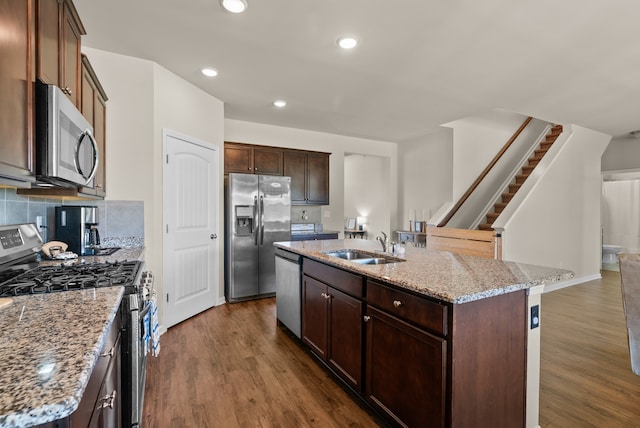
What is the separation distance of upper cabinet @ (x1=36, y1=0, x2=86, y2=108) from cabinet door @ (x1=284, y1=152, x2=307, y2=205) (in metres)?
3.25

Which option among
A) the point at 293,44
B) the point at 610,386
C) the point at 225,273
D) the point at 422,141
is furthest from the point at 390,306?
the point at 422,141

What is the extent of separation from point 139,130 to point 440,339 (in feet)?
10.3

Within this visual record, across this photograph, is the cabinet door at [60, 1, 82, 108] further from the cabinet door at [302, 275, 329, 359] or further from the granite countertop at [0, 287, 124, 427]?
the cabinet door at [302, 275, 329, 359]

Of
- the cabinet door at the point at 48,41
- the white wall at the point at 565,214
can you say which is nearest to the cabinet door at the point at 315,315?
the cabinet door at the point at 48,41

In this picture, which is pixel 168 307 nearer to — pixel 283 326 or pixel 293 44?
pixel 283 326

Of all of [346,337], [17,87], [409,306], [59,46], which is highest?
[59,46]

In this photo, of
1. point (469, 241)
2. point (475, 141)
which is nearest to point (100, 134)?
point (469, 241)

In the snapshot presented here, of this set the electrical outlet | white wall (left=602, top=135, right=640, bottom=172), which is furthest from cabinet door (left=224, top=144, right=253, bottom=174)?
white wall (left=602, top=135, right=640, bottom=172)

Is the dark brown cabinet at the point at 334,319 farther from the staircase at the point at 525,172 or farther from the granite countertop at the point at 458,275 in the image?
the staircase at the point at 525,172

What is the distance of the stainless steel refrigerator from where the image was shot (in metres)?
4.23

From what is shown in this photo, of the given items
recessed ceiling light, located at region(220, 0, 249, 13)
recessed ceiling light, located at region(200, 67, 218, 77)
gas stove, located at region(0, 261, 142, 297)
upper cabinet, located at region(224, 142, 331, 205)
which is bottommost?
gas stove, located at region(0, 261, 142, 297)

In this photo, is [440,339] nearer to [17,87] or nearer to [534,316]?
[534,316]

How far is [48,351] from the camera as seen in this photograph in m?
0.79

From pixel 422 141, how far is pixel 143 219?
501 cm
